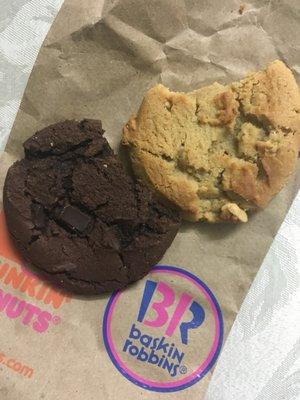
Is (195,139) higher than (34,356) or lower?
higher

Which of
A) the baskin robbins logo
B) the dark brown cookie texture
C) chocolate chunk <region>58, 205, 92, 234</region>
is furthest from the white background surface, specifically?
chocolate chunk <region>58, 205, 92, 234</region>

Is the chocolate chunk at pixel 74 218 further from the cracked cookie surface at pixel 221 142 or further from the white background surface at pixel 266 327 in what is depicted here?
the white background surface at pixel 266 327

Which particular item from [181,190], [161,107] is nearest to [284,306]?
[181,190]

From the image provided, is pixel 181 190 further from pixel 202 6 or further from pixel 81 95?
pixel 202 6

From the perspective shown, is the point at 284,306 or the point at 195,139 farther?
the point at 284,306

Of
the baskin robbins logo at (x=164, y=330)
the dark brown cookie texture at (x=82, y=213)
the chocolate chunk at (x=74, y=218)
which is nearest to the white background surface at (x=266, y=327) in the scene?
the baskin robbins logo at (x=164, y=330)

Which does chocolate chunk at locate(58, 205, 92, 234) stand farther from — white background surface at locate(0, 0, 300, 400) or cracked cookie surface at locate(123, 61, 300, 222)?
white background surface at locate(0, 0, 300, 400)

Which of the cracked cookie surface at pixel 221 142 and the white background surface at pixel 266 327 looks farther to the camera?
the white background surface at pixel 266 327
